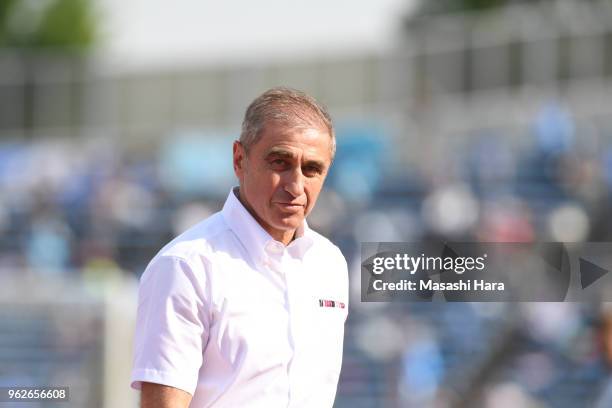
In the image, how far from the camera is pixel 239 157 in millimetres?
2654

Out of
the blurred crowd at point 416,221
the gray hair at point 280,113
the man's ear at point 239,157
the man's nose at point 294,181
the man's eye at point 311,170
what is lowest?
the man's nose at point 294,181

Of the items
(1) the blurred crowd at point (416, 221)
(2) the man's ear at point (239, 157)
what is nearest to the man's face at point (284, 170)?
(2) the man's ear at point (239, 157)

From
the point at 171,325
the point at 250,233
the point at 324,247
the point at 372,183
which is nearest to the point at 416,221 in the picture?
the point at 372,183

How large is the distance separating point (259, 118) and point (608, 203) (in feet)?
31.0

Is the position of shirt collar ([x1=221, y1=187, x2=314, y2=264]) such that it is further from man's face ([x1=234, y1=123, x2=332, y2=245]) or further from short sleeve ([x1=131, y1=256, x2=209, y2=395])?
short sleeve ([x1=131, y1=256, x2=209, y2=395])

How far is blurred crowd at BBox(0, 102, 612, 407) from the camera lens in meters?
9.25

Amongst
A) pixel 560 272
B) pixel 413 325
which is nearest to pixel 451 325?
pixel 413 325

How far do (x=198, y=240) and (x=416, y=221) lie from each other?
35.2 ft

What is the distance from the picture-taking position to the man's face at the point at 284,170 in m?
2.57

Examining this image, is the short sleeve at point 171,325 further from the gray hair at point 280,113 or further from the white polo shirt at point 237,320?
the gray hair at point 280,113

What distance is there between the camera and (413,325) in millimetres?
10094

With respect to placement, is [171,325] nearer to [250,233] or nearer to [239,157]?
[250,233]

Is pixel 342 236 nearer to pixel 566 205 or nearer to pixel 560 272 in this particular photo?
pixel 566 205

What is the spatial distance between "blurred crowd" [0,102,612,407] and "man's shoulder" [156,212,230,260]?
4696 mm
